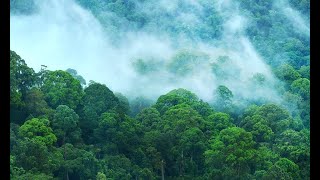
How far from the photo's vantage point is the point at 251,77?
319 inches

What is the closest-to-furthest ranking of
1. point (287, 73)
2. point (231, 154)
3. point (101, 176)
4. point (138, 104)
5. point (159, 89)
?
point (101, 176) < point (231, 154) < point (138, 104) < point (159, 89) < point (287, 73)

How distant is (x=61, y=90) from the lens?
22.5ft

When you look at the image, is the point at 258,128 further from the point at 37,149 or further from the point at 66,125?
the point at 37,149

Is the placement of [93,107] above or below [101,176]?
above

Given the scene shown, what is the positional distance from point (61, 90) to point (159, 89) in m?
1.19

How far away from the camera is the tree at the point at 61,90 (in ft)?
22.3

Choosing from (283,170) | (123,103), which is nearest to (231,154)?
(283,170)

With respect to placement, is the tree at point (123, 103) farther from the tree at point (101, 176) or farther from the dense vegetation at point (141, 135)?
the tree at point (101, 176)

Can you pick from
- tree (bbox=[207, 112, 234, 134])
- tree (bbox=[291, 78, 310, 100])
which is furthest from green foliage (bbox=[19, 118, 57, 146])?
tree (bbox=[291, 78, 310, 100])

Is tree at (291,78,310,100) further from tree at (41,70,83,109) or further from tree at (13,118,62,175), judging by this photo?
tree at (13,118,62,175)

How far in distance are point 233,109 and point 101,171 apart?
1838 mm

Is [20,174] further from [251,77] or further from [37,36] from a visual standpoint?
[251,77]
